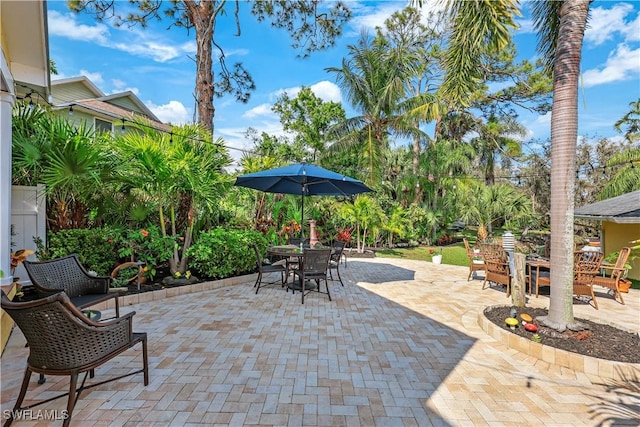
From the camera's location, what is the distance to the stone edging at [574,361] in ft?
10.3

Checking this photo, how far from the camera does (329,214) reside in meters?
13.6

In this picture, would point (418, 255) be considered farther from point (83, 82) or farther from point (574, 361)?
point (83, 82)

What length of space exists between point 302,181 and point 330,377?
4682 millimetres

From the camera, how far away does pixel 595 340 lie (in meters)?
3.71

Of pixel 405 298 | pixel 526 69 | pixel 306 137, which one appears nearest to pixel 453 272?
pixel 405 298

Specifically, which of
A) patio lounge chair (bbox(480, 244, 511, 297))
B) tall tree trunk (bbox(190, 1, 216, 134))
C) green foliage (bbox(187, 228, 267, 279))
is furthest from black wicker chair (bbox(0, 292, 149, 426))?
tall tree trunk (bbox(190, 1, 216, 134))

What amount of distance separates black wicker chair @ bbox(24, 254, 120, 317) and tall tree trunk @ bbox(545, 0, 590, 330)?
5340mm

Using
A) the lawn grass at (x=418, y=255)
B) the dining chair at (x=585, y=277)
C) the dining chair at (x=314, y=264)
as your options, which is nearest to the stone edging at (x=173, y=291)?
the dining chair at (x=314, y=264)

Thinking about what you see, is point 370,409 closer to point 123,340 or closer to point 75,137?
point 123,340

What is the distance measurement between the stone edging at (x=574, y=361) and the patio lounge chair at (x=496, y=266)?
9.29 ft

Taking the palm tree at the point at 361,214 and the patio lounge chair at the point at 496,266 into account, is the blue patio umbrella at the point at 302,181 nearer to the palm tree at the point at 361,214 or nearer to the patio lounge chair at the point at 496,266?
the patio lounge chair at the point at 496,266

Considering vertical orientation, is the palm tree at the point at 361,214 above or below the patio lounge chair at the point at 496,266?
above

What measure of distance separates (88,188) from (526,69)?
2424 centimetres

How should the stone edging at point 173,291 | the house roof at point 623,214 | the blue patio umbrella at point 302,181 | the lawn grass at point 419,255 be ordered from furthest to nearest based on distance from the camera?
the lawn grass at point 419,255
the house roof at point 623,214
the blue patio umbrella at point 302,181
the stone edging at point 173,291
